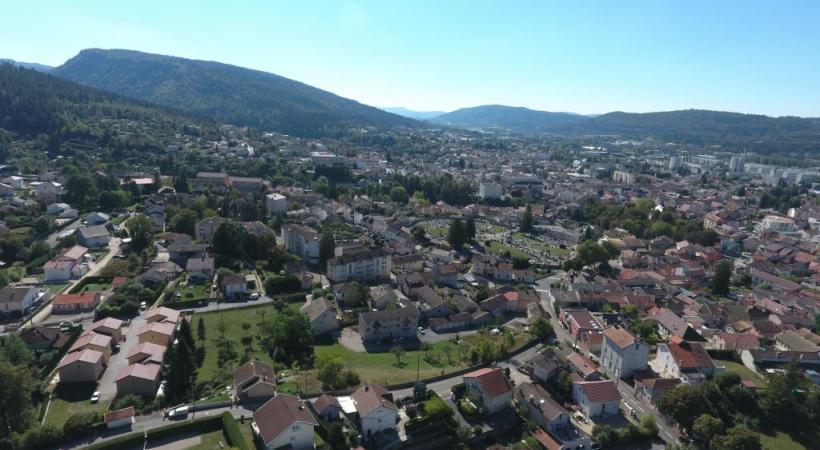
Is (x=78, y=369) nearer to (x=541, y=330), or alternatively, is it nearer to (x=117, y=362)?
(x=117, y=362)

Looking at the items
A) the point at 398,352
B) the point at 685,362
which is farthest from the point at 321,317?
the point at 685,362

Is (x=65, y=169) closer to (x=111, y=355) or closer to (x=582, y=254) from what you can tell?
(x=111, y=355)

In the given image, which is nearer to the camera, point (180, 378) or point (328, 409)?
point (328, 409)

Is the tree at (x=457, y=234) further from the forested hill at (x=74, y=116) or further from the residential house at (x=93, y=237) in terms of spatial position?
the forested hill at (x=74, y=116)

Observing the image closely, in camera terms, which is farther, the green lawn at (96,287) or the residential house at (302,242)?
the residential house at (302,242)

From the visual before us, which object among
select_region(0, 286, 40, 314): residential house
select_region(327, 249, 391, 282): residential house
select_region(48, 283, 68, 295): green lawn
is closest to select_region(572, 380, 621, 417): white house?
select_region(327, 249, 391, 282): residential house

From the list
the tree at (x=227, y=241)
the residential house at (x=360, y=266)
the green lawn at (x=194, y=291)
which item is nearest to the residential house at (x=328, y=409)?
the green lawn at (x=194, y=291)

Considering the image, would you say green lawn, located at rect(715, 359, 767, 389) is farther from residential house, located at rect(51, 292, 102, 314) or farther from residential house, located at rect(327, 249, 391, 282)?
residential house, located at rect(51, 292, 102, 314)
